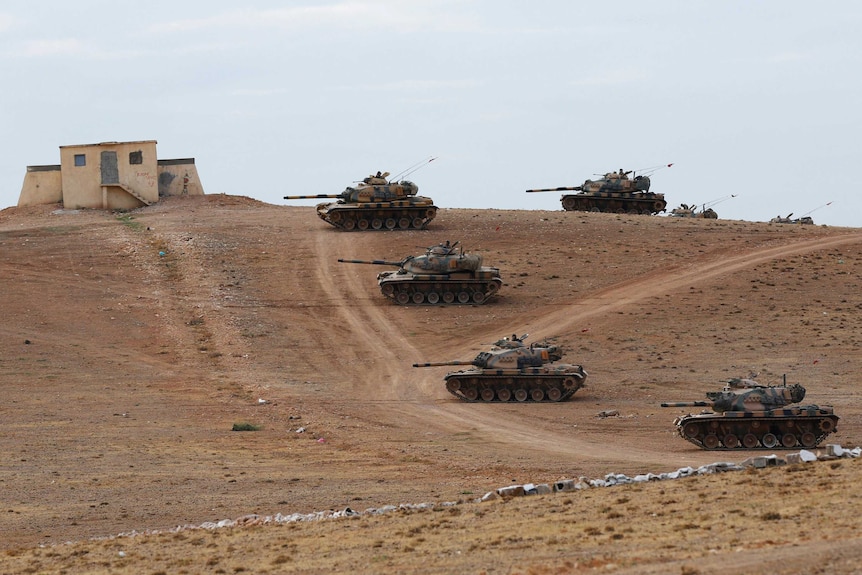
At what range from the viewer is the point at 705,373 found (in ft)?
130

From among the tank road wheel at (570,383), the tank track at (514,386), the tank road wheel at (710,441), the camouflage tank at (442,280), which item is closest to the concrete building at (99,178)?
the camouflage tank at (442,280)

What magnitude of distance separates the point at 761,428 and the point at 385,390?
11.4m

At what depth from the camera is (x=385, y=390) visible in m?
38.5

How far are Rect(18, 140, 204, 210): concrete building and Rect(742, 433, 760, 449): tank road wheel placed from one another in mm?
43092

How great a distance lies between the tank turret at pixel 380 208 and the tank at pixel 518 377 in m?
22.6

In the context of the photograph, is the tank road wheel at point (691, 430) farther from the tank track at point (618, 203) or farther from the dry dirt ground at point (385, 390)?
the tank track at point (618, 203)

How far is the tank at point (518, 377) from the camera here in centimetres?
3672

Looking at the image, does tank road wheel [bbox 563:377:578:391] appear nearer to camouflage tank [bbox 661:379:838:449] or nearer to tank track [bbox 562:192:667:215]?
camouflage tank [bbox 661:379:838:449]

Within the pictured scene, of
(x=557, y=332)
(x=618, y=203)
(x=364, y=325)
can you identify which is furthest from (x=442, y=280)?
(x=618, y=203)

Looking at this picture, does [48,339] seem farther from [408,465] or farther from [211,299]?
[408,465]

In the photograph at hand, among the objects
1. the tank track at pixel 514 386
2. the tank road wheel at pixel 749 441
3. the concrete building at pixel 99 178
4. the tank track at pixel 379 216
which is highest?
the concrete building at pixel 99 178

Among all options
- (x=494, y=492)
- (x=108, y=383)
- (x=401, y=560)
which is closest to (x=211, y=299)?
(x=108, y=383)

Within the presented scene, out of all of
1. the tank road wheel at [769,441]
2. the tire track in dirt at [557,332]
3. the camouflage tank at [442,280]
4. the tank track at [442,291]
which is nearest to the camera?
the tire track in dirt at [557,332]

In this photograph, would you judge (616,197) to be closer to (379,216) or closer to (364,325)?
(379,216)
